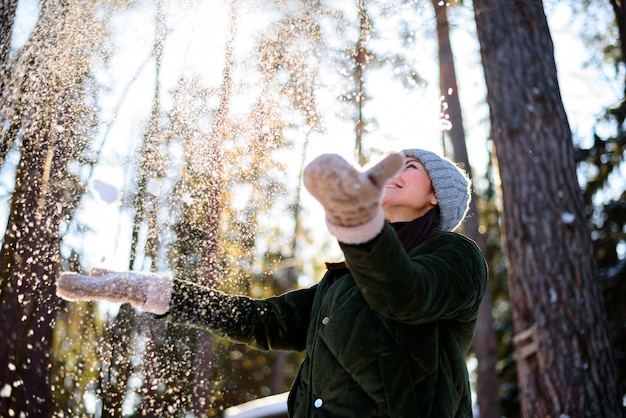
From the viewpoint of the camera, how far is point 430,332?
1.75m

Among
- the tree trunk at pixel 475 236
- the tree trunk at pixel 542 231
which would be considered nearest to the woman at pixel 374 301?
the tree trunk at pixel 542 231

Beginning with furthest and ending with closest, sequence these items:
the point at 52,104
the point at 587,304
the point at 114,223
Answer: the point at 587,304 < the point at 114,223 < the point at 52,104

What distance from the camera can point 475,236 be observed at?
828 centimetres

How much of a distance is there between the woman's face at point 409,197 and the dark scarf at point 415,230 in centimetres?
3

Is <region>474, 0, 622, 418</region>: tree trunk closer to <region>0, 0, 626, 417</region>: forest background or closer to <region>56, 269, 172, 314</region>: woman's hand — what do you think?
<region>0, 0, 626, 417</region>: forest background

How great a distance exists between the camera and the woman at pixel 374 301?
139cm

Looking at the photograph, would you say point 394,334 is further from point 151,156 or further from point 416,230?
point 151,156

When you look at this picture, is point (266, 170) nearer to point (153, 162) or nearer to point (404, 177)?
point (153, 162)

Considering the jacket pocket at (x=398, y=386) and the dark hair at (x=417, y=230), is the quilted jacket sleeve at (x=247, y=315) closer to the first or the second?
the dark hair at (x=417, y=230)

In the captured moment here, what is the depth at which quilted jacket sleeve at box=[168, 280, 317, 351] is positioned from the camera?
2.06 m

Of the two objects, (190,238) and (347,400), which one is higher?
(190,238)

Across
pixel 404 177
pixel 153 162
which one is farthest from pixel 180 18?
pixel 404 177

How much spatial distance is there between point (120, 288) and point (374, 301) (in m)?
0.85

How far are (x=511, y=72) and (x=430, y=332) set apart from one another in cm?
378
